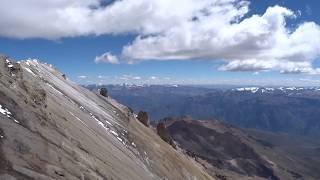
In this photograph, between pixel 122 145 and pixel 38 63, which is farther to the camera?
pixel 38 63

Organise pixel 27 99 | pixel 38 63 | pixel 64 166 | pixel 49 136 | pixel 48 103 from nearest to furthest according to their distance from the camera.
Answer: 1. pixel 64 166
2. pixel 49 136
3. pixel 27 99
4. pixel 48 103
5. pixel 38 63

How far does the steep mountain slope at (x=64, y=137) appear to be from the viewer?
4447 centimetres

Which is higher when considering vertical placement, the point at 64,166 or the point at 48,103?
the point at 48,103

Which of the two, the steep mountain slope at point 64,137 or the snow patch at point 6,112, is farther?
the snow patch at point 6,112

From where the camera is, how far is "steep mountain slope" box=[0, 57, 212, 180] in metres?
44.5

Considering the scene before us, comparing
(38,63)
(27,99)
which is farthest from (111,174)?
(38,63)

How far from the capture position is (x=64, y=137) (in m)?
58.3

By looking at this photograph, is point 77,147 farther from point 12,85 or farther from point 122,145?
point 122,145

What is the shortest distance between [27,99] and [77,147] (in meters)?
8.10

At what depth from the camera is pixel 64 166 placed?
47.9m

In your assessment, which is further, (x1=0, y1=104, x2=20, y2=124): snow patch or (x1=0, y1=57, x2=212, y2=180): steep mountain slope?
(x1=0, y1=104, x2=20, y2=124): snow patch

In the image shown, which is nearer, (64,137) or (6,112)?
(6,112)

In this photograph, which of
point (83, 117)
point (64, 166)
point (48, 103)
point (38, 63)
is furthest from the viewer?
point (38, 63)

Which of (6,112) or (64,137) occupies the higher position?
(6,112)
